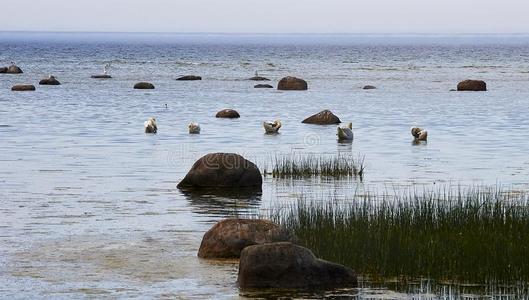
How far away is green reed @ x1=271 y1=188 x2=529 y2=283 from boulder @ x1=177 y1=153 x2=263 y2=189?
6570 mm

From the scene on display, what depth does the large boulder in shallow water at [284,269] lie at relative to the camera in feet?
47.3

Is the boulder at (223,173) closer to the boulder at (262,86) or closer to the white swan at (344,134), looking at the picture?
the white swan at (344,134)

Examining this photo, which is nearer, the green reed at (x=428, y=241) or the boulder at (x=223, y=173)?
the green reed at (x=428, y=241)

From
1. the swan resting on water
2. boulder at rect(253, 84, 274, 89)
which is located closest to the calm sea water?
the swan resting on water

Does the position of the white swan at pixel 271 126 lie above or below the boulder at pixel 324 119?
above

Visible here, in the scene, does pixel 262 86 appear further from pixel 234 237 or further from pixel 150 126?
pixel 234 237

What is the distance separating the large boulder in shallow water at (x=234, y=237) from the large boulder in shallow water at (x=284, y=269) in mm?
1982

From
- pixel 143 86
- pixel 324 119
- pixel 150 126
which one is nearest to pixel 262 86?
pixel 143 86

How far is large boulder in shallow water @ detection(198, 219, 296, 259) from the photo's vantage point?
1658cm

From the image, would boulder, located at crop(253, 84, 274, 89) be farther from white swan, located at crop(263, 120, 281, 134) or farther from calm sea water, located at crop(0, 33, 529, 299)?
white swan, located at crop(263, 120, 281, 134)

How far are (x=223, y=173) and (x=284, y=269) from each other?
33.3 ft

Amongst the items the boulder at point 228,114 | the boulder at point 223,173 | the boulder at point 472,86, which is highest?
the boulder at point 223,173

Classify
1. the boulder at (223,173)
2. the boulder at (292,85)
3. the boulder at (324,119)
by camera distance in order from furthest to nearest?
1. the boulder at (292,85)
2. the boulder at (324,119)
3. the boulder at (223,173)

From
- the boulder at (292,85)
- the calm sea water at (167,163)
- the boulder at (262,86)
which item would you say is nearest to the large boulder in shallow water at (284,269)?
the calm sea water at (167,163)
